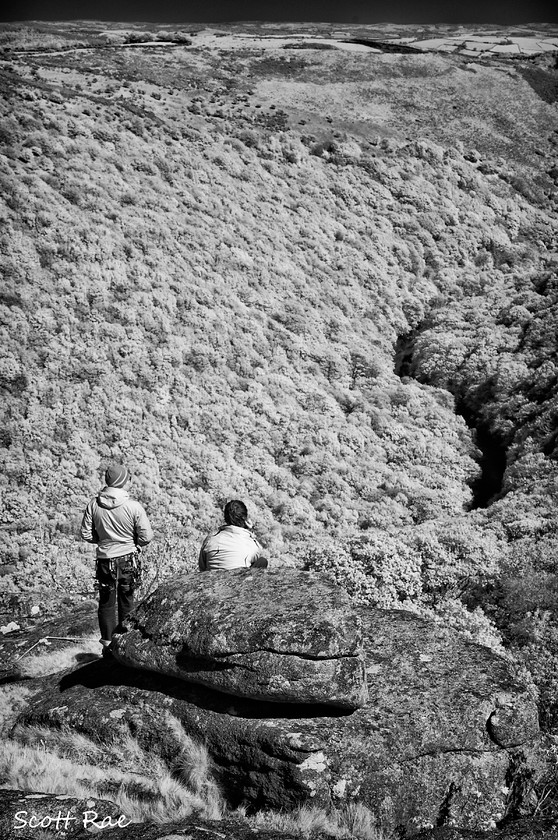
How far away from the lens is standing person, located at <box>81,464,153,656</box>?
9.27 m

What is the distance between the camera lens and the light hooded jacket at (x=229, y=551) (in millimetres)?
8906

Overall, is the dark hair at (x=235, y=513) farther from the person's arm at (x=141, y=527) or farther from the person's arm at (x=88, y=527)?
the person's arm at (x=88, y=527)

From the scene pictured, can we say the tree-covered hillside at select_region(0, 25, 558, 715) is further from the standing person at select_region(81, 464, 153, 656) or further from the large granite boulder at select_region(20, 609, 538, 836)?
the standing person at select_region(81, 464, 153, 656)

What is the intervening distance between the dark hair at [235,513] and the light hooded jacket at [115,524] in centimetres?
123

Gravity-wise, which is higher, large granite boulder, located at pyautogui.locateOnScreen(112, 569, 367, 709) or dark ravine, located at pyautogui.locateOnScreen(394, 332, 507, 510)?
dark ravine, located at pyautogui.locateOnScreen(394, 332, 507, 510)

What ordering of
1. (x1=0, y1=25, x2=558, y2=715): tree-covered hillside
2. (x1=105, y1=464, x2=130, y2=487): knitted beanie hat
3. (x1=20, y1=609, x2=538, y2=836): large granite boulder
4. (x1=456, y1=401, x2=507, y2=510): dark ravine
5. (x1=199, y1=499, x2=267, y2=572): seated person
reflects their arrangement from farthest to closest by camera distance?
(x1=456, y1=401, x2=507, y2=510): dark ravine
(x1=0, y1=25, x2=558, y2=715): tree-covered hillside
(x1=105, y1=464, x2=130, y2=487): knitted beanie hat
(x1=199, y1=499, x2=267, y2=572): seated person
(x1=20, y1=609, x2=538, y2=836): large granite boulder

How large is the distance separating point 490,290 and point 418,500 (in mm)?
12182

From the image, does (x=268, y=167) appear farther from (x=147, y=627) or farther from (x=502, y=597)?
(x=147, y=627)

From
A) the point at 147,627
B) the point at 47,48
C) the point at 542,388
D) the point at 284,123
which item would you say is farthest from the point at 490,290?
the point at 47,48

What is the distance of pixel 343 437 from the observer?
1956 centimetres
